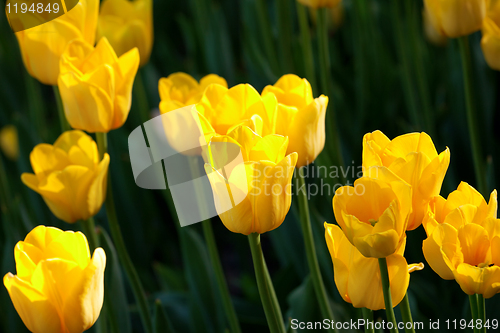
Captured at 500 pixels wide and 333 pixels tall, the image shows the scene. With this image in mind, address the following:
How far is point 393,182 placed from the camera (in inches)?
15.6

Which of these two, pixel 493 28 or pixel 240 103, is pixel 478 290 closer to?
pixel 240 103

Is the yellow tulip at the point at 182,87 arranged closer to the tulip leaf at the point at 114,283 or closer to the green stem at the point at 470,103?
the tulip leaf at the point at 114,283

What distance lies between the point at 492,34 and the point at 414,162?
42cm

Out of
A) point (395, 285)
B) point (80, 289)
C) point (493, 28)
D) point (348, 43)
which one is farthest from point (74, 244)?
point (348, 43)

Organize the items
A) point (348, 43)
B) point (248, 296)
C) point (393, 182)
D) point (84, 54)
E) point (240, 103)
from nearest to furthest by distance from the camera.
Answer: point (393, 182) < point (240, 103) < point (84, 54) < point (248, 296) < point (348, 43)

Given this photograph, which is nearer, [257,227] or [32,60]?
[257,227]

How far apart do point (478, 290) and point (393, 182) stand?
12 centimetres

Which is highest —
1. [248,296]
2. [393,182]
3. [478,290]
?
[393,182]

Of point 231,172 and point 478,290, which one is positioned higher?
point 231,172

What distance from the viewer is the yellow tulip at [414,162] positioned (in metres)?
0.42

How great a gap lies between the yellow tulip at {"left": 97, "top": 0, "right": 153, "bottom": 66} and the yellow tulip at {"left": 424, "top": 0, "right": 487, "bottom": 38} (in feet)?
1.71

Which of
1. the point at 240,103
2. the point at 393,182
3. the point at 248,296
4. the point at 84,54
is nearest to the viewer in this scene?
the point at 393,182

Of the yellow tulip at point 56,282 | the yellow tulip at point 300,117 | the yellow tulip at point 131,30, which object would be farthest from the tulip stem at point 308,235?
the yellow tulip at point 131,30

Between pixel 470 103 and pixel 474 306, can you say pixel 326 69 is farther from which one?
pixel 474 306
